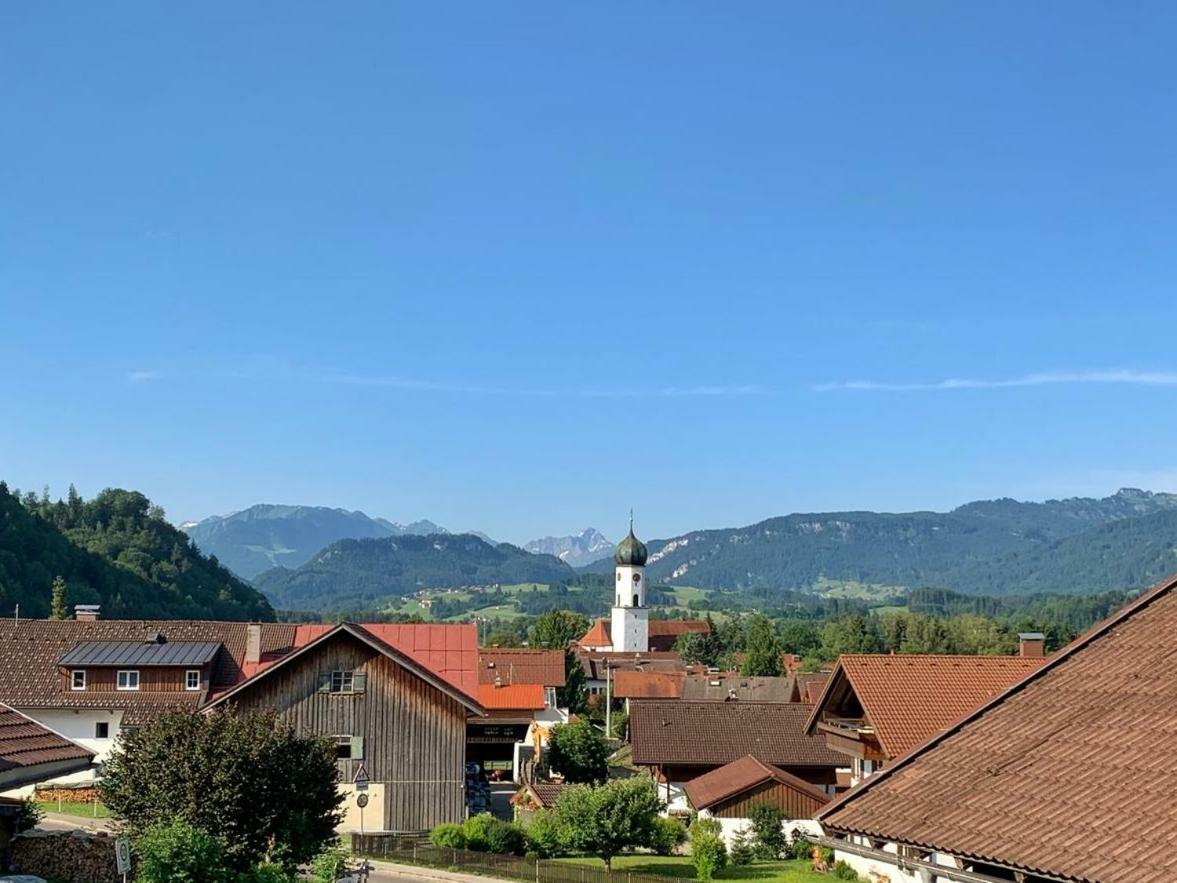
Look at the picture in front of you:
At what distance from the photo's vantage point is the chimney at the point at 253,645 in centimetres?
4722

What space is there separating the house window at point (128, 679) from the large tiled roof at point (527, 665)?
36.9 meters

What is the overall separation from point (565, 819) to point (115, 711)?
18447 millimetres

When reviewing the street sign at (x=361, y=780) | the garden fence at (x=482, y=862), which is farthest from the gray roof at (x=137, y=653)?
the garden fence at (x=482, y=862)

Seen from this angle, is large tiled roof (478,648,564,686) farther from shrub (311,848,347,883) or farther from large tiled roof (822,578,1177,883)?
large tiled roof (822,578,1177,883)

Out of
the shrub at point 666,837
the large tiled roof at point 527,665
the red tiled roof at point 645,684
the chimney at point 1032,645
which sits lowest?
A: the shrub at point 666,837

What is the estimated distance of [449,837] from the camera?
34594 millimetres

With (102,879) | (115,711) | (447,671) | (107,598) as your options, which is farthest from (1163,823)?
(107,598)

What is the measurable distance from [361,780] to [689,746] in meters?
15.3

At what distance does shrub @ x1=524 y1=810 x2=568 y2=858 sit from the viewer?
3466 centimetres

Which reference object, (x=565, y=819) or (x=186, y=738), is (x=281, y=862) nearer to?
(x=186, y=738)

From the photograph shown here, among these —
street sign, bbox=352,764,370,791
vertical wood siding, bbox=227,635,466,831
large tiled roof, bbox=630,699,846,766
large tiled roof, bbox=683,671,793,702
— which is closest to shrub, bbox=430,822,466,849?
street sign, bbox=352,764,370,791

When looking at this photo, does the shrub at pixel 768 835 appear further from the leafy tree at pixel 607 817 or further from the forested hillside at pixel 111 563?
the forested hillside at pixel 111 563

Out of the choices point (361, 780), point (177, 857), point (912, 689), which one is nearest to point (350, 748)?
point (361, 780)

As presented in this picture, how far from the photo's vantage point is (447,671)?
147ft
